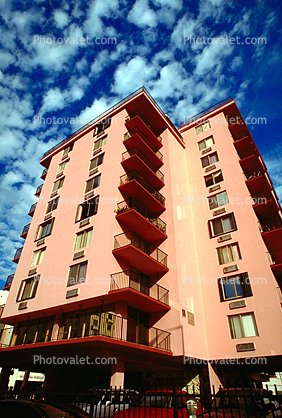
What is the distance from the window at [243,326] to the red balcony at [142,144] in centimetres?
1439

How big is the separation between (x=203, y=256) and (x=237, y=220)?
3.96 metres

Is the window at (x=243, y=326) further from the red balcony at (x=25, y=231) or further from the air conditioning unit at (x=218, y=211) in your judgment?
the red balcony at (x=25, y=231)

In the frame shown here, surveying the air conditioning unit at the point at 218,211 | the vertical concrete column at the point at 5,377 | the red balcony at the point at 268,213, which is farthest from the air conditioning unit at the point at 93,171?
the vertical concrete column at the point at 5,377

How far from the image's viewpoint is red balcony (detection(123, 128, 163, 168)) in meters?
23.7

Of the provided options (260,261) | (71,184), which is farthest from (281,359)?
(71,184)

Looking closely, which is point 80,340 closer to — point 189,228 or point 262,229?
point 189,228

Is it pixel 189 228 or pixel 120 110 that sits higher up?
pixel 120 110

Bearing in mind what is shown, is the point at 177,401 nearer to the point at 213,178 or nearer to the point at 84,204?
the point at 84,204

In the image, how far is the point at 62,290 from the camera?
1833 centimetres

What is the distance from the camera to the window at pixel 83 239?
64.0 feet

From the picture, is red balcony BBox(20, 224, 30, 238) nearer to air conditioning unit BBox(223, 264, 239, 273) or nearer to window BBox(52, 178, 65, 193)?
window BBox(52, 178, 65, 193)

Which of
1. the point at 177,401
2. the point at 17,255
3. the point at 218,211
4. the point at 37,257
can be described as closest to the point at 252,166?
the point at 218,211

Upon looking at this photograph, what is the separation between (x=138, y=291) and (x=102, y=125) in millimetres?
17832

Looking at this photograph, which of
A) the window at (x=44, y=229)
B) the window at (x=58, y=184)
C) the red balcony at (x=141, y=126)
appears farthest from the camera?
the window at (x=58, y=184)
